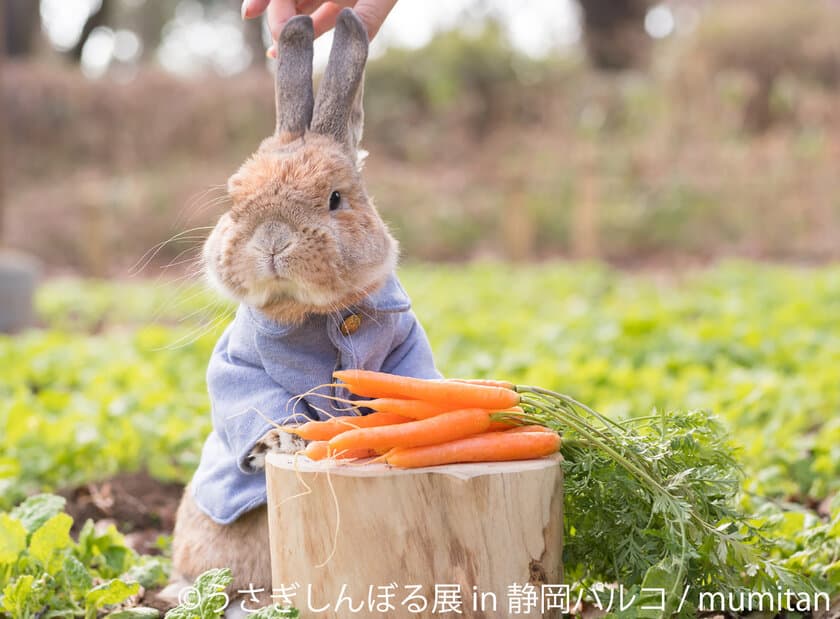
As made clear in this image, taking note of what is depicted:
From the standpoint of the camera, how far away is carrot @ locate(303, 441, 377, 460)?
231cm

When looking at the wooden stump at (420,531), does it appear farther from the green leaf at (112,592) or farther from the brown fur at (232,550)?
the green leaf at (112,592)

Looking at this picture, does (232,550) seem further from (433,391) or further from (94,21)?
(94,21)

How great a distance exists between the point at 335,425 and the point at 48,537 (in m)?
0.99

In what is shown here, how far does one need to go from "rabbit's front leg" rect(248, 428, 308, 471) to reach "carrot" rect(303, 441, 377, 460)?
0.12 metres

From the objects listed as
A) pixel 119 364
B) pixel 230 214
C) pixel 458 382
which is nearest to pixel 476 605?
pixel 458 382

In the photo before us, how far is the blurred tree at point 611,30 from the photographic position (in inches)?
785

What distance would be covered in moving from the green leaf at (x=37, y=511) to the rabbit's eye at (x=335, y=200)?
1354mm

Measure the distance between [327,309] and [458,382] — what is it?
0.39 meters

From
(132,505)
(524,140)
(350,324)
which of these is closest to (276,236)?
(350,324)

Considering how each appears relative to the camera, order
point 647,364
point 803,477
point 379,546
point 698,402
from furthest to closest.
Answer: point 647,364
point 698,402
point 803,477
point 379,546

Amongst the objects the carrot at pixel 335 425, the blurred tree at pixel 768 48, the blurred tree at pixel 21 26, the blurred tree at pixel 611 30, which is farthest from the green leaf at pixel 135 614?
the blurred tree at pixel 21 26

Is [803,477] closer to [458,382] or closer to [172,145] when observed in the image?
[458,382]

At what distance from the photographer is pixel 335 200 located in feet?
8.31

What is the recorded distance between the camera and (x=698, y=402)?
15.6 ft
